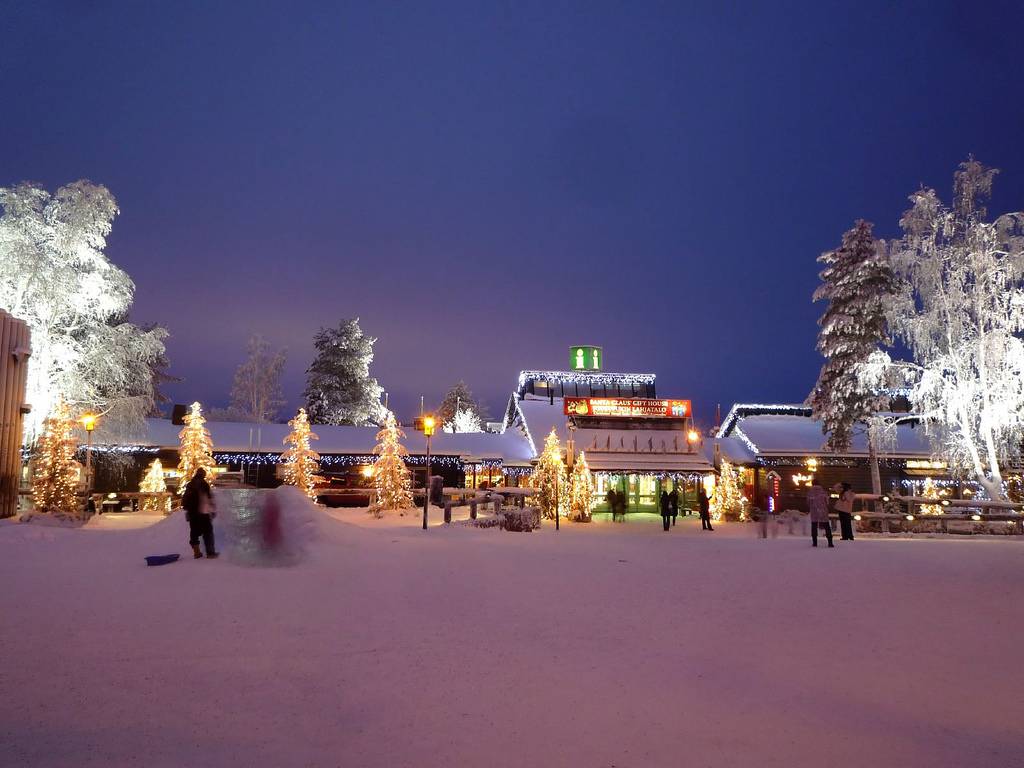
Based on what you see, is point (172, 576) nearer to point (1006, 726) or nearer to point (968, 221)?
point (1006, 726)

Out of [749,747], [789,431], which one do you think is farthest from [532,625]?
[789,431]

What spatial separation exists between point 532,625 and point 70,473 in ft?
63.3

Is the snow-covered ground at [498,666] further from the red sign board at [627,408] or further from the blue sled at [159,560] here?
the red sign board at [627,408]

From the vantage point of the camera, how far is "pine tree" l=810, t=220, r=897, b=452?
103 feet

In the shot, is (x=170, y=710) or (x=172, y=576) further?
(x=172, y=576)

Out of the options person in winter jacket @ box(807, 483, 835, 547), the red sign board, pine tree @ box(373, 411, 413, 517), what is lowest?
person in winter jacket @ box(807, 483, 835, 547)

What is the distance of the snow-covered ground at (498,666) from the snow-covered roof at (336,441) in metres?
21.2

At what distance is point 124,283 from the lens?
86.0ft

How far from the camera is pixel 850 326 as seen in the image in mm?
31953

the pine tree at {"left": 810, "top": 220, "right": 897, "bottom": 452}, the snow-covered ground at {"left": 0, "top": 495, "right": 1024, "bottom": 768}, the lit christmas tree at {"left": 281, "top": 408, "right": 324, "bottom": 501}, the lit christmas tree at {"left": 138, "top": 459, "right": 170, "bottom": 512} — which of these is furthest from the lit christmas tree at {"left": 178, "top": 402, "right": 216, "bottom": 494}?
the pine tree at {"left": 810, "top": 220, "right": 897, "bottom": 452}

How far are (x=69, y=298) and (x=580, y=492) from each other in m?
20.5

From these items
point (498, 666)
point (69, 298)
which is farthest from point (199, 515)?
point (69, 298)

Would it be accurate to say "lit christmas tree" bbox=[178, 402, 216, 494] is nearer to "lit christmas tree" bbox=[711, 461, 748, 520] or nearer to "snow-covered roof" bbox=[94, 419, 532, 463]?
"snow-covered roof" bbox=[94, 419, 532, 463]

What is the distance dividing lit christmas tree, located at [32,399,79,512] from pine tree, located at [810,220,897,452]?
30.2 meters
